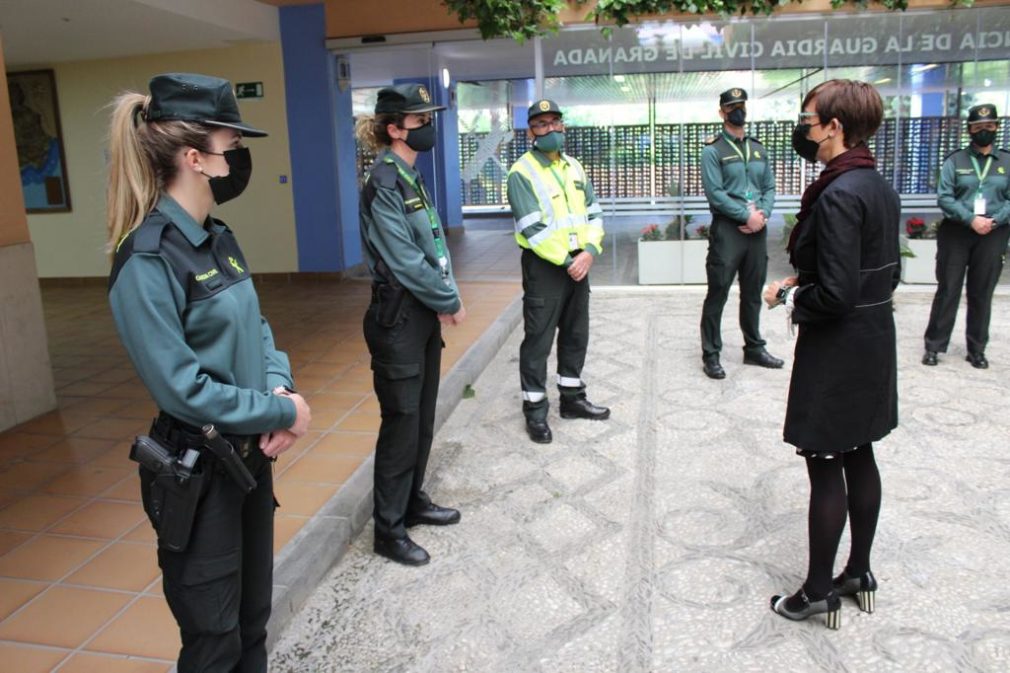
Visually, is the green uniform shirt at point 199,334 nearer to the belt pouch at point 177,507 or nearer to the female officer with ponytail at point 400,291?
the belt pouch at point 177,507

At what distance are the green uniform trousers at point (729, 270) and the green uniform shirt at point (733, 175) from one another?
140 mm

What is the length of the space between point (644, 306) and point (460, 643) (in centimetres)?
587

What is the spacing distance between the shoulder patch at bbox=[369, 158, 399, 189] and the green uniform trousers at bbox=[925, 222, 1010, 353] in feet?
14.5

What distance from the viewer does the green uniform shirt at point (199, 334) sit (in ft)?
5.67

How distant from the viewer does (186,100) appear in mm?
1854

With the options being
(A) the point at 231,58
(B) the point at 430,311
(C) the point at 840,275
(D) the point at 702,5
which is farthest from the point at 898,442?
(A) the point at 231,58

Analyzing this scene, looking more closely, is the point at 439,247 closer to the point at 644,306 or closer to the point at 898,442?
the point at 898,442

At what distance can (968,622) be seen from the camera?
2760 millimetres

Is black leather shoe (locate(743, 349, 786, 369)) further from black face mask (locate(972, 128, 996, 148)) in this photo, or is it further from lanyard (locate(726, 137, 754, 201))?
black face mask (locate(972, 128, 996, 148))

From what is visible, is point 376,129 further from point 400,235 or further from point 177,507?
point 177,507

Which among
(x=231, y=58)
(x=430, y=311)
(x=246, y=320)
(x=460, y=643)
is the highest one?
(x=231, y=58)

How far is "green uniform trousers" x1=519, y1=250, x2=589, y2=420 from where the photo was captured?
181 inches

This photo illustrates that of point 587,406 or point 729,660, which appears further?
point 587,406

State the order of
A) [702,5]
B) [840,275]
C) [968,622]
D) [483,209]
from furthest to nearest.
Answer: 1. [483,209]
2. [702,5]
3. [968,622]
4. [840,275]
